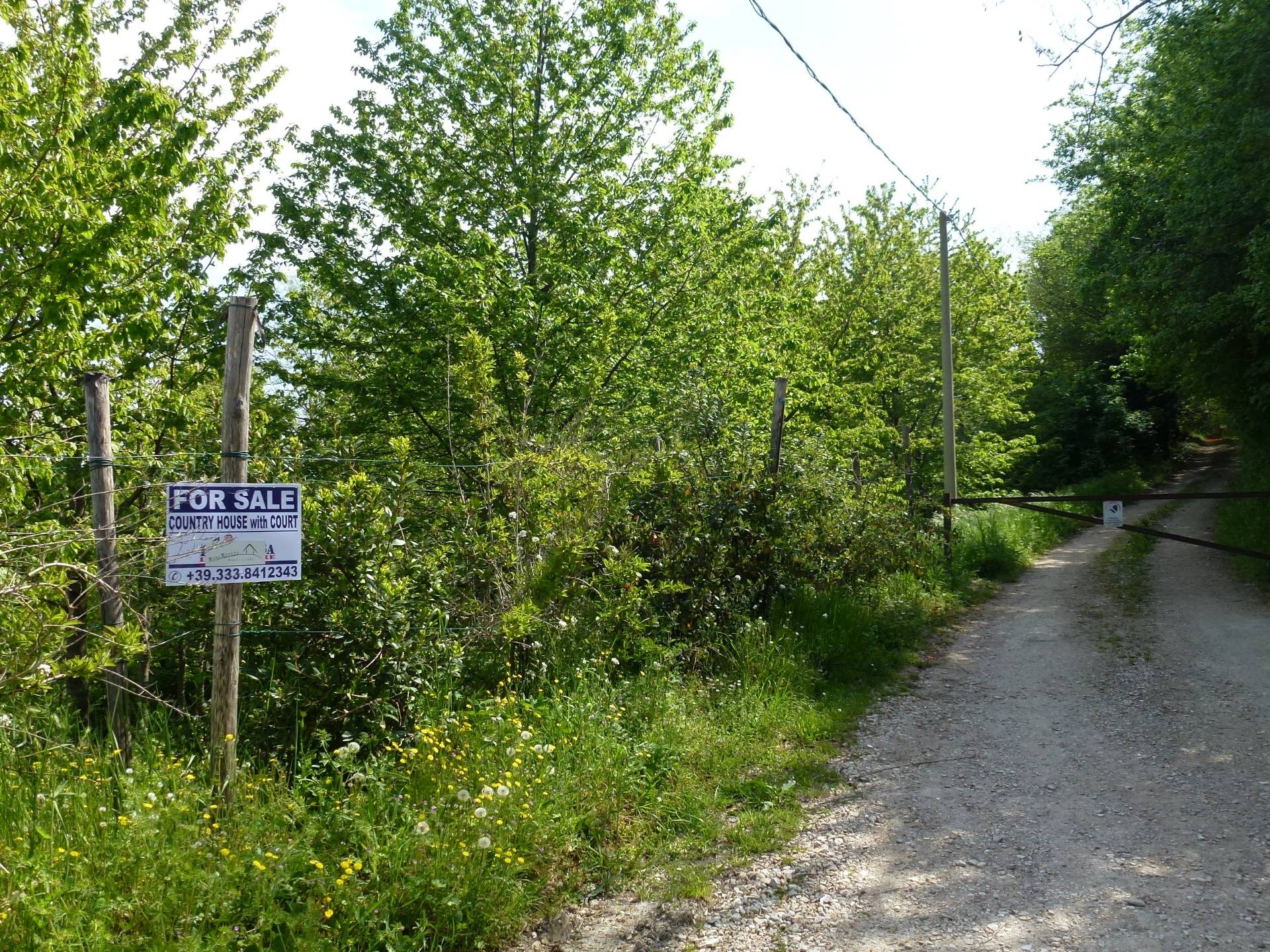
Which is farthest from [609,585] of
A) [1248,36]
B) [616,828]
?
[1248,36]

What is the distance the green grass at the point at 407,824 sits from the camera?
328cm

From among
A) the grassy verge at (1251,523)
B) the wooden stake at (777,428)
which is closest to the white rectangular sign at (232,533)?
the wooden stake at (777,428)

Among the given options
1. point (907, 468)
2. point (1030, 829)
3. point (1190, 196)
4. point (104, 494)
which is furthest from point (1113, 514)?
point (104, 494)

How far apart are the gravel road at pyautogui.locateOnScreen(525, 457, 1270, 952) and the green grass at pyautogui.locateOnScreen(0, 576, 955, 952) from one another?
0.31 m

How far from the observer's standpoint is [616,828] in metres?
4.70

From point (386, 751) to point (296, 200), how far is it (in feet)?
31.4

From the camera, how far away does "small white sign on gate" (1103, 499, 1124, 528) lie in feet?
40.3

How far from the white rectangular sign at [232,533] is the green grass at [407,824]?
35.7 inches

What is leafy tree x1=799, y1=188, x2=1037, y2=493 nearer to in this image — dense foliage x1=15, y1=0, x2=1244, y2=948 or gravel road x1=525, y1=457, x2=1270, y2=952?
dense foliage x1=15, y1=0, x2=1244, y2=948

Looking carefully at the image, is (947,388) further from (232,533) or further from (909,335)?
(232,533)

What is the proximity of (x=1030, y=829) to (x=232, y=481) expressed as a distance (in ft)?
15.0

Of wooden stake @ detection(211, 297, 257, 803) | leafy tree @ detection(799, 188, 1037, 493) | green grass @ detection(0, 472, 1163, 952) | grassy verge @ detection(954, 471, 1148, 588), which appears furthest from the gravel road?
leafy tree @ detection(799, 188, 1037, 493)

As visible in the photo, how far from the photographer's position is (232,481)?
4.09m

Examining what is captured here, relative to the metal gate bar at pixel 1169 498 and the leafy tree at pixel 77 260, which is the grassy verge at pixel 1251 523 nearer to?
the metal gate bar at pixel 1169 498
